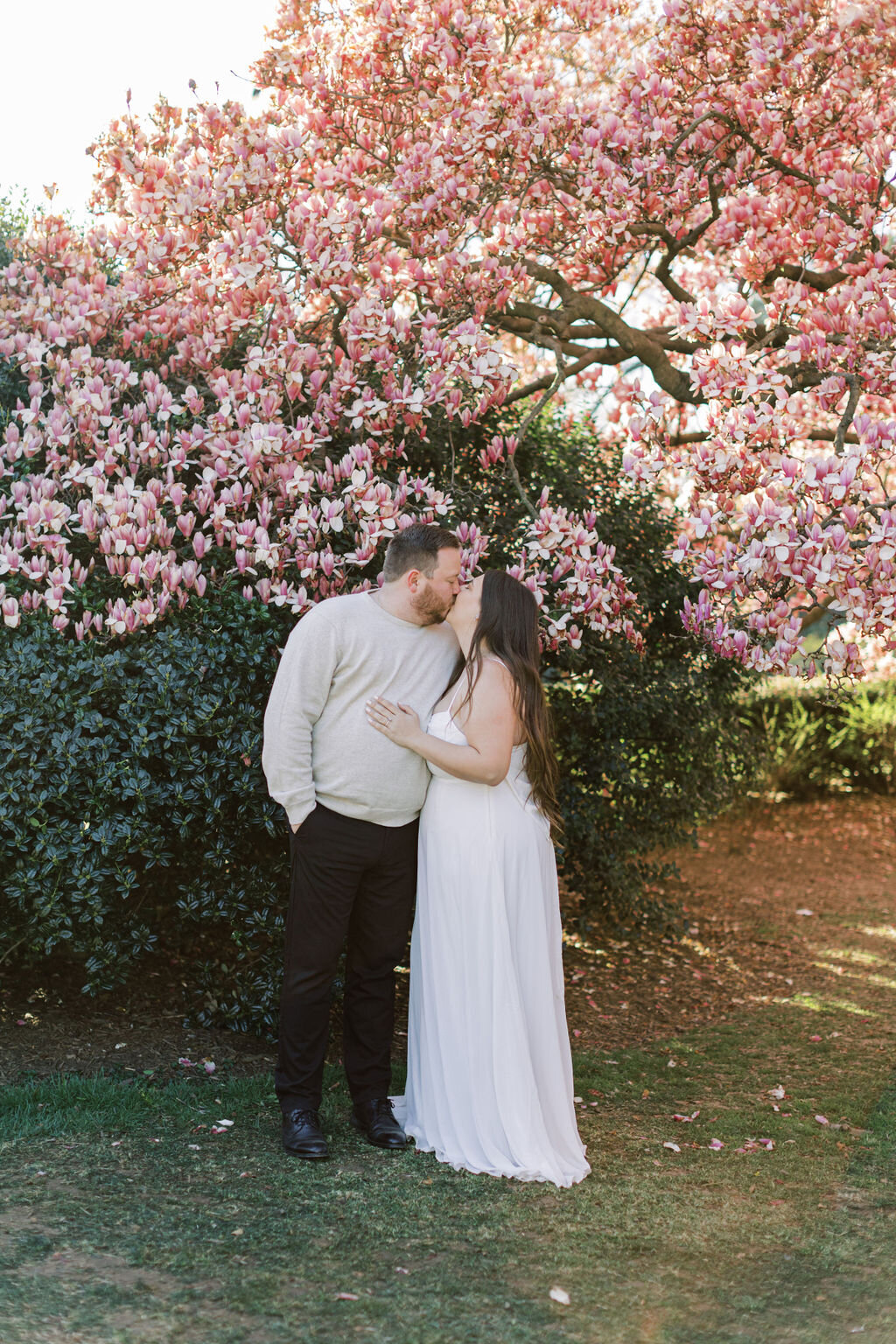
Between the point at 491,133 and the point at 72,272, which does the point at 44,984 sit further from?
the point at 491,133

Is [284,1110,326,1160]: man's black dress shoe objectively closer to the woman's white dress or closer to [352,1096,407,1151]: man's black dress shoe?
[352,1096,407,1151]: man's black dress shoe

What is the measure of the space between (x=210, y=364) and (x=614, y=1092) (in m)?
3.48

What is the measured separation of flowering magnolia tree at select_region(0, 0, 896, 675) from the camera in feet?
15.2

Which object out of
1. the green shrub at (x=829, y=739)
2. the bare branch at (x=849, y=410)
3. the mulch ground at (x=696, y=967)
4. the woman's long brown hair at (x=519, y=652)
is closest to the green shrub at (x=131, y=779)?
the mulch ground at (x=696, y=967)

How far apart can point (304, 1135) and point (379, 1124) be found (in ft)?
0.90

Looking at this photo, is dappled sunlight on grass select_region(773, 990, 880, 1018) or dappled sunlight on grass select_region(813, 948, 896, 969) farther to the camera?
dappled sunlight on grass select_region(813, 948, 896, 969)

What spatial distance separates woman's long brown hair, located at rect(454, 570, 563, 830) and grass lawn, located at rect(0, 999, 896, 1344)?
4.20 feet

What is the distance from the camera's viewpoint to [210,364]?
5.34 metres

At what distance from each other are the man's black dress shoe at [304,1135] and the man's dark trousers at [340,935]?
30 mm

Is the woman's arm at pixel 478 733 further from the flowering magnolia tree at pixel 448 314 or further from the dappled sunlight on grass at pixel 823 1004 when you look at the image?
the dappled sunlight on grass at pixel 823 1004

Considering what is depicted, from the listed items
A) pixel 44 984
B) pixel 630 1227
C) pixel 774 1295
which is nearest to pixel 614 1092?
pixel 630 1227

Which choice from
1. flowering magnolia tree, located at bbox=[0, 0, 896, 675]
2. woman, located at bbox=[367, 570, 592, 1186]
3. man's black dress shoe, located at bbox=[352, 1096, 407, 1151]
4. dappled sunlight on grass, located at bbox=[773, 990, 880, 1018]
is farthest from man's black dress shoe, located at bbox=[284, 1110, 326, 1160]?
dappled sunlight on grass, located at bbox=[773, 990, 880, 1018]

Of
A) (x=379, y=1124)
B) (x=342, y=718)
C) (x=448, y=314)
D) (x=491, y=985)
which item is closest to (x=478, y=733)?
(x=342, y=718)

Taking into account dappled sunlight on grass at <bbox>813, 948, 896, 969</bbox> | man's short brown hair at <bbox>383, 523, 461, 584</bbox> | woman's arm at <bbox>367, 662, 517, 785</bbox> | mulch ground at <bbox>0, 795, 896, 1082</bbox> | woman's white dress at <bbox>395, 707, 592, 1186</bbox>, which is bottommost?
dappled sunlight on grass at <bbox>813, 948, 896, 969</bbox>
